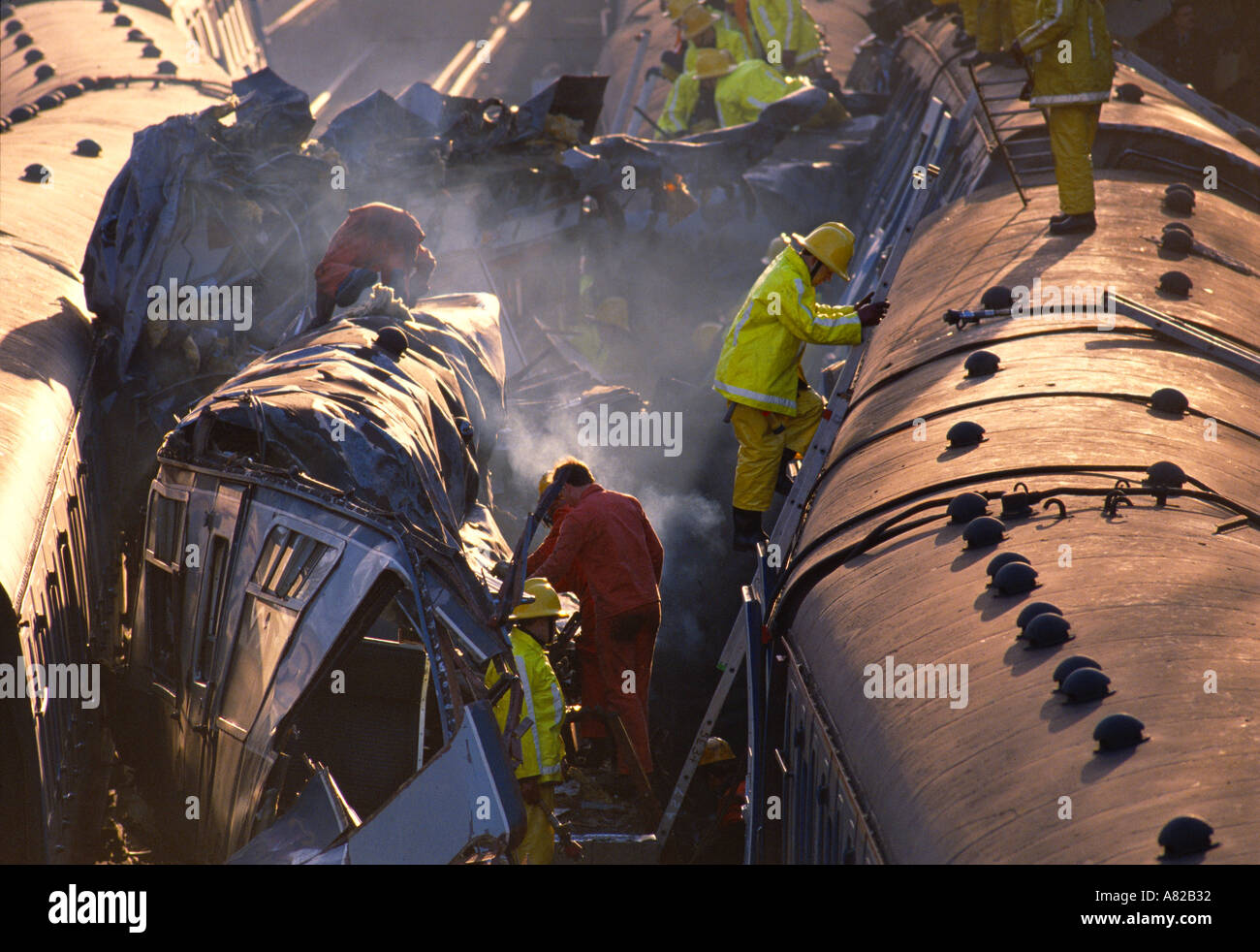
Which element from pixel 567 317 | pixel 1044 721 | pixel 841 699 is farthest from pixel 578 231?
pixel 1044 721

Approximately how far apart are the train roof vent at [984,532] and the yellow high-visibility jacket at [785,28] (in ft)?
42.5

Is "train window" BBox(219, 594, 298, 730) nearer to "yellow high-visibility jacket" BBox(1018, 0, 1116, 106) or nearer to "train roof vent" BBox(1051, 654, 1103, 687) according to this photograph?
"train roof vent" BBox(1051, 654, 1103, 687)

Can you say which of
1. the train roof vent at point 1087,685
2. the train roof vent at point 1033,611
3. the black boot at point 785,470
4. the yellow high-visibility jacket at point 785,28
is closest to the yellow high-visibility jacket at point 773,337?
the black boot at point 785,470

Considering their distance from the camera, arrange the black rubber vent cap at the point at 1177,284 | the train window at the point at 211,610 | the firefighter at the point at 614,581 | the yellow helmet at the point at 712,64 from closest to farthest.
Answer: the train window at the point at 211,610 < the black rubber vent cap at the point at 1177,284 < the firefighter at the point at 614,581 < the yellow helmet at the point at 712,64

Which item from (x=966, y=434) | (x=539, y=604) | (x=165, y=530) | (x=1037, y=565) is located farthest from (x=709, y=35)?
(x=1037, y=565)

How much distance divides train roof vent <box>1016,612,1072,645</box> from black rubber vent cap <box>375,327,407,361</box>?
14.5 feet

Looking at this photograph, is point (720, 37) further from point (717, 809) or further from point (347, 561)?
point (347, 561)

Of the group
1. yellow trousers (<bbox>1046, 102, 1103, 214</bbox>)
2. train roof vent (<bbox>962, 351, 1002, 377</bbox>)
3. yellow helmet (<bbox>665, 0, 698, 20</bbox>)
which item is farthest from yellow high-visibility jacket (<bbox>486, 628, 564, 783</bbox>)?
yellow helmet (<bbox>665, 0, 698, 20</bbox>)

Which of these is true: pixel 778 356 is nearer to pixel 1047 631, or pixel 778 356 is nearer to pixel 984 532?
pixel 984 532

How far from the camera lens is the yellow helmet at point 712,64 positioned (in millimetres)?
15867

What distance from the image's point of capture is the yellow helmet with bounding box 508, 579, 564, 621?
20.5ft

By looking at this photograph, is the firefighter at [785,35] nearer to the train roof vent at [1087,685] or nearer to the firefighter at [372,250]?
the firefighter at [372,250]

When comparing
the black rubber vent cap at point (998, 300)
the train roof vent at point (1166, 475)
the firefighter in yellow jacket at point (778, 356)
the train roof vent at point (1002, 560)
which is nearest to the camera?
the train roof vent at point (1002, 560)

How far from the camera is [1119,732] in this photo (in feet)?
10.9
